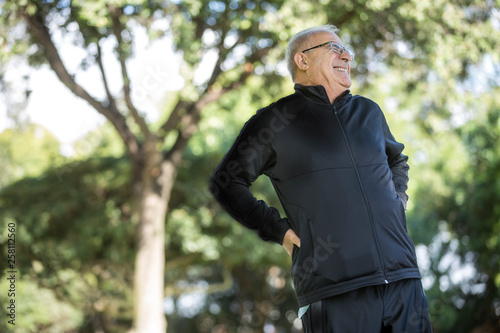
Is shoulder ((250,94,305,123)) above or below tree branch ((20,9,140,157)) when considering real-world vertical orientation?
below

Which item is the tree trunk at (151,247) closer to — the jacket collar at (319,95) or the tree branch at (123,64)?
the tree branch at (123,64)

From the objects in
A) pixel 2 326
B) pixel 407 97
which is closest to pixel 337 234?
pixel 407 97

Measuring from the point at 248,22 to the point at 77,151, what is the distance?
8.48m

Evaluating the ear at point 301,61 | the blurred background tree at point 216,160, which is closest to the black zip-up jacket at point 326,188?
the ear at point 301,61

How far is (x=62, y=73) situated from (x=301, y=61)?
807cm


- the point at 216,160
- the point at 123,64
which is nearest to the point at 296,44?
the point at 123,64

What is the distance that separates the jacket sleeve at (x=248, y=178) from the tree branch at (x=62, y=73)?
24.9 ft

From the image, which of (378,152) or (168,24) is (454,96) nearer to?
(168,24)

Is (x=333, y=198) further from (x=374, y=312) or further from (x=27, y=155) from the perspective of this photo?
(x=27, y=155)

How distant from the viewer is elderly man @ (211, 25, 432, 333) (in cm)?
220

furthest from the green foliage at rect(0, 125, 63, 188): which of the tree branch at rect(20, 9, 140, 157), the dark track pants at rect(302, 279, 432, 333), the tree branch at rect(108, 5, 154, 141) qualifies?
the dark track pants at rect(302, 279, 432, 333)

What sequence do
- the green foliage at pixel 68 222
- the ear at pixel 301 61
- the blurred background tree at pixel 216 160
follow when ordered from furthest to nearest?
the green foliage at pixel 68 222 < the blurred background tree at pixel 216 160 < the ear at pixel 301 61

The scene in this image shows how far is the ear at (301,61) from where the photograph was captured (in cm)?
271

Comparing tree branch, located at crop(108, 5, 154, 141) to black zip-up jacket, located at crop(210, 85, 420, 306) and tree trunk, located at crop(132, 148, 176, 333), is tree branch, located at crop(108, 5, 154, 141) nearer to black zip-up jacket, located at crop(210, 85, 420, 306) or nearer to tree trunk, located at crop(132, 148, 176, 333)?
tree trunk, located at crop(132, 148, 176, 333)
